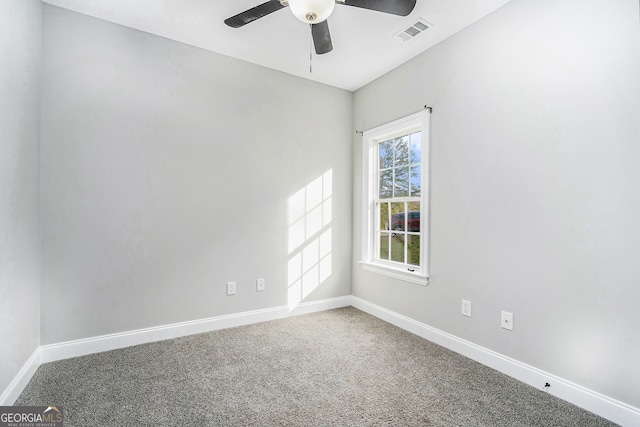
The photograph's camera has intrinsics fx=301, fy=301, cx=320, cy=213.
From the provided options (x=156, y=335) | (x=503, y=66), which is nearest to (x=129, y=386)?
(x=156, y=335)

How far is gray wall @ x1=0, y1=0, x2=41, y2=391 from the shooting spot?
66.6 inches

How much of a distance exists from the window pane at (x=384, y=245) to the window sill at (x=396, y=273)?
6.0 inches

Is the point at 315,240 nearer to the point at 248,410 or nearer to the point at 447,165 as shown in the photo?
the point at 447,165

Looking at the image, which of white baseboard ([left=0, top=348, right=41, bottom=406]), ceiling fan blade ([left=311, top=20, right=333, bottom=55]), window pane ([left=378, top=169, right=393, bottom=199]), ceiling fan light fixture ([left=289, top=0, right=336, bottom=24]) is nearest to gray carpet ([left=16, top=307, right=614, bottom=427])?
white baseboard ([left=0, top=348, right=41, bottom=406])

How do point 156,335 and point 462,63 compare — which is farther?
point 156,335

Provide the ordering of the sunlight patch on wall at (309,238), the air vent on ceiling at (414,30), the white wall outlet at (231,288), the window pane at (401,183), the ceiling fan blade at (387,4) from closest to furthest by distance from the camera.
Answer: the ceiling fan blade at (387,4) < the air vent on ceiling at (414,30) < the white wall outlet at (231,288) < the window pane at (401,183) < the sunlight patch on wall at (309,238)

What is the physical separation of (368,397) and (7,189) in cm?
246

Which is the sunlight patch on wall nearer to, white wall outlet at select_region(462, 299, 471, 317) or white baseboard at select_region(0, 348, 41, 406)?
white wall outlet at select_region(462, 299, 471, 317)

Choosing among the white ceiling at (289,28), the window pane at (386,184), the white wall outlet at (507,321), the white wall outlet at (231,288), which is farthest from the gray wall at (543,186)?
the white wall outlet at (231,288)

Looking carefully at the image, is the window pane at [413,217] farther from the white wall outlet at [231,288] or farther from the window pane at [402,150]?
the white wall outlet at [231,288]

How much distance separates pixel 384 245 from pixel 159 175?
2.42 m

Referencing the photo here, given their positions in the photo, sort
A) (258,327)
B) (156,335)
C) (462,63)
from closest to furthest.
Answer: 1. (462,63)
2. (156,335)
3. (258,327)

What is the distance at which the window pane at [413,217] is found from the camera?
9.99 feet

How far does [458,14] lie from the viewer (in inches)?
91.4
